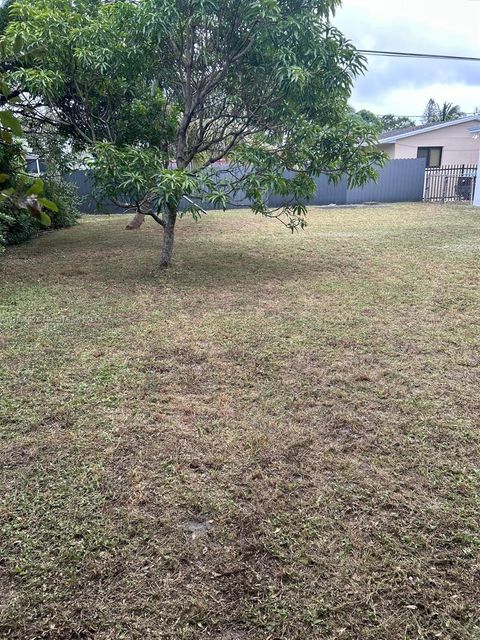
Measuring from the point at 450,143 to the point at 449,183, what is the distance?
4.94 meters

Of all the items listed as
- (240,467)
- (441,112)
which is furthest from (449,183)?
(441,112)

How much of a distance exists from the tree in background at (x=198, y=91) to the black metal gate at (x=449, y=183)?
13.0m

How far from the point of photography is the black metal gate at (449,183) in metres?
17.4

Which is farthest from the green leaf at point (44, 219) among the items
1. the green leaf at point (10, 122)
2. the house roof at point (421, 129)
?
the house roof at point (421, 129)

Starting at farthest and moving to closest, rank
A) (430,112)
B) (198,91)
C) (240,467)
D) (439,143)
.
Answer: (430,112) < (439,143) < (198,91) < (240,467)

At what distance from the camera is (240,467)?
93.5 inches

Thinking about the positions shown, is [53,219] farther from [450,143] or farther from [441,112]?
[441,112]

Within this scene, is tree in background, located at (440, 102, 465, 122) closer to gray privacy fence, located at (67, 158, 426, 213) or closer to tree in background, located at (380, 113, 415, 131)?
tree in background, located at (380, 113, 415, 131)

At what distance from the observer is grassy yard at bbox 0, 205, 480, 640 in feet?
5.41

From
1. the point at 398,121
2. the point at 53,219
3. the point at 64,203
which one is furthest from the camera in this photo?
the point at 398,121

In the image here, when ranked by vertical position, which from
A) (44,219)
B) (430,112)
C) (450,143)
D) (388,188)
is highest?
(430,112)

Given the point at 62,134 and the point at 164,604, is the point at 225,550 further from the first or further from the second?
the point at 62,134

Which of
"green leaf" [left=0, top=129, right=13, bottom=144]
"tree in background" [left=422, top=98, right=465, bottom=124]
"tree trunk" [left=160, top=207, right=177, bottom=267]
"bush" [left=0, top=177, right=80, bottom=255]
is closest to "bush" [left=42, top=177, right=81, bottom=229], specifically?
"bush" [left=0, top=177, right=80, bottom=255]

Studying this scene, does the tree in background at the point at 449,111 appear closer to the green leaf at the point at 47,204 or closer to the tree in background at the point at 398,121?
the tree in background at the point at 398,121
